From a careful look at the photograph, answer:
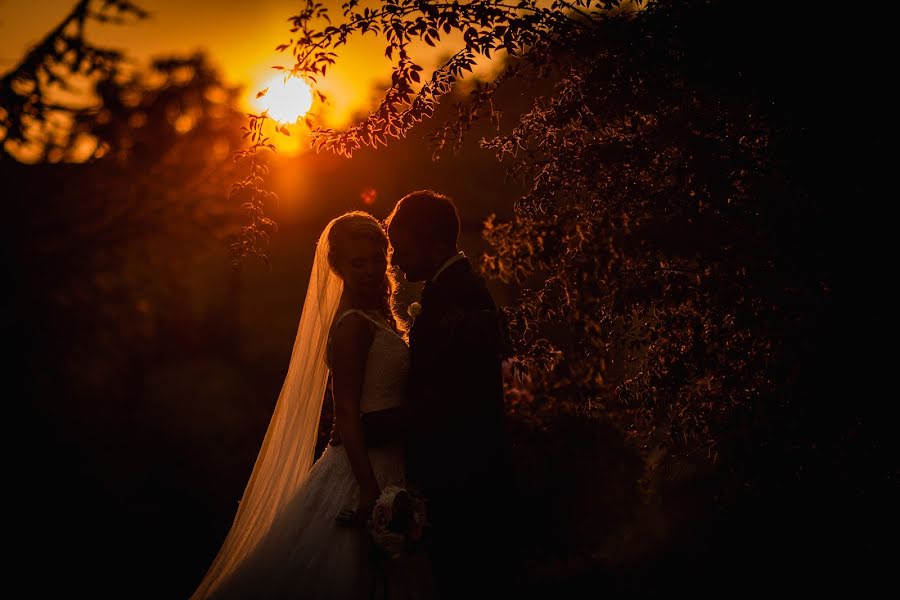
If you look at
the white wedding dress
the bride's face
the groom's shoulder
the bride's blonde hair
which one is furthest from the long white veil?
the groom's shoulder

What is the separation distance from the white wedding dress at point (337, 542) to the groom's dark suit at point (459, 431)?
228 mm

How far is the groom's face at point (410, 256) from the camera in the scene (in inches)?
175

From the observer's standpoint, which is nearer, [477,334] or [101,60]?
[477,334]

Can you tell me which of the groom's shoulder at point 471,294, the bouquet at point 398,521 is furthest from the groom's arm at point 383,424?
the groom's shoulder at point 471,294

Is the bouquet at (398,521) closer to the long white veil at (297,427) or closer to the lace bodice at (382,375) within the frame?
the lace bodice at (382,375)

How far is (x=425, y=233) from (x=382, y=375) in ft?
2.50

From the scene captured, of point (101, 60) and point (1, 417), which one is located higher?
point (101, 60)

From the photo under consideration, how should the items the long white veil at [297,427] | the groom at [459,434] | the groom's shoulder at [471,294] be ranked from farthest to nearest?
the long white veil at [297,427], the groom's shoulder at [471,294], the groom at [459,434]

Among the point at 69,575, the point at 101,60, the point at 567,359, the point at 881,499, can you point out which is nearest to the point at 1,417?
the point at 101,60

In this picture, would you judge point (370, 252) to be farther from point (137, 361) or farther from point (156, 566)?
point (156, 566)

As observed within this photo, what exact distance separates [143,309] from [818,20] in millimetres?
→ 7195

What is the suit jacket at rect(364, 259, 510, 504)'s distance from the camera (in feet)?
13.7

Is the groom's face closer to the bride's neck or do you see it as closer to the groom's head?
the groom's head

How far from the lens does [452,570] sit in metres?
→ 4.21
